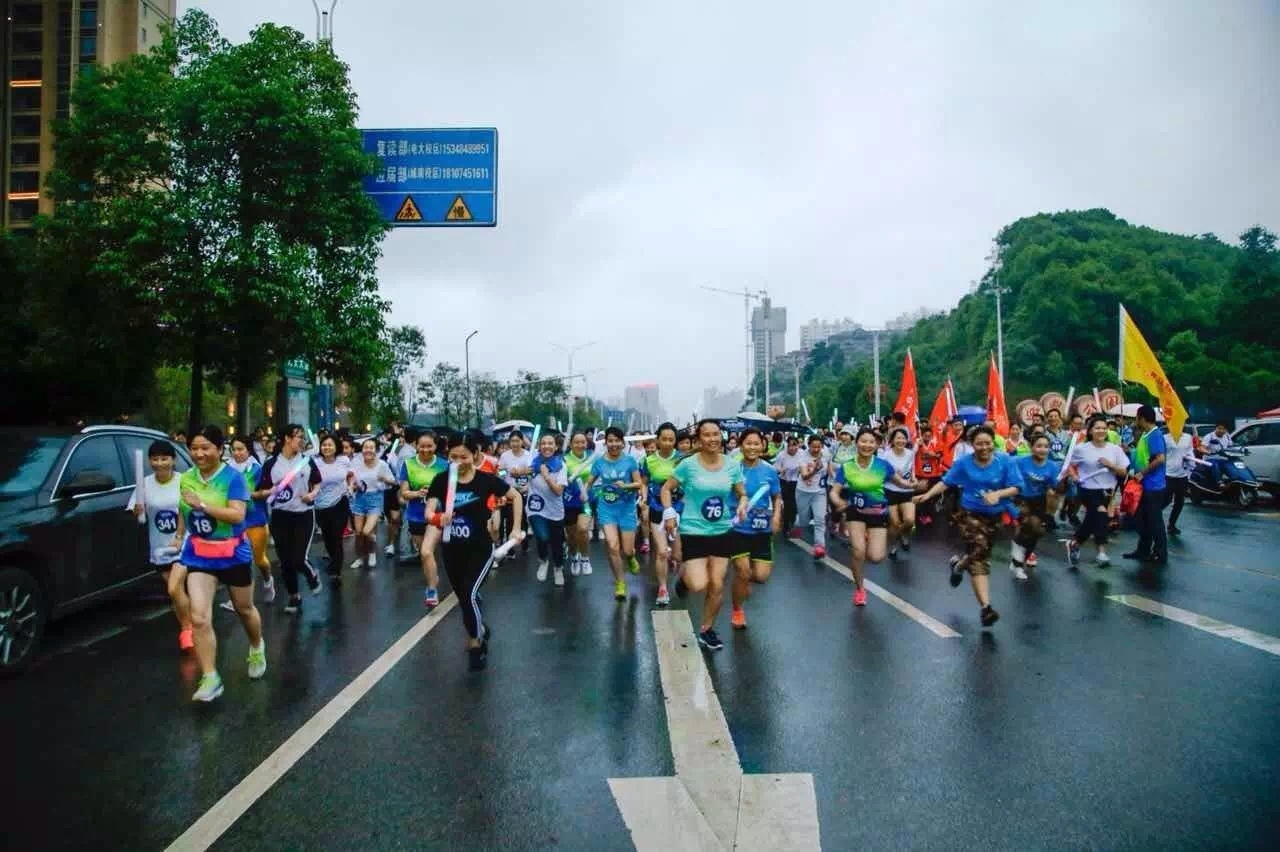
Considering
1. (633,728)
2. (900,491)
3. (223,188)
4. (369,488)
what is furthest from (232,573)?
(223,188)

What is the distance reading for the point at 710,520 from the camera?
6.71 meters

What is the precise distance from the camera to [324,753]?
456cm

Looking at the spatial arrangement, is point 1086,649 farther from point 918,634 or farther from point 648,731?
point 648,731

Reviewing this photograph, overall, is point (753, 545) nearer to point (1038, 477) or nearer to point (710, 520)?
point (710, 520)

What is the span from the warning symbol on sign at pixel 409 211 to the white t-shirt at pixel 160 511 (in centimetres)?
935

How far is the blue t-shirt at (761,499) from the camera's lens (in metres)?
6.86

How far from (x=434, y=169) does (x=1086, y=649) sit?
41.3 ft

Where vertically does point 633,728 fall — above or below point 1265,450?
below

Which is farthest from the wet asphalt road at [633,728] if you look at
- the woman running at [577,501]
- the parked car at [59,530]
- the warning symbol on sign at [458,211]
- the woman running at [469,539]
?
the warning symbol on sign at [458,211]

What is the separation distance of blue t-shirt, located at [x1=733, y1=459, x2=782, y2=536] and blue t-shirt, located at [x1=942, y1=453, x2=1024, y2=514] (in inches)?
76.5

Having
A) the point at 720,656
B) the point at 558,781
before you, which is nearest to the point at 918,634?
the point at 720,656

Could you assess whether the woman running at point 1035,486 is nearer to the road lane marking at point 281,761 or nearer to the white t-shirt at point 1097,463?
the white t-shirt at point 1097,463

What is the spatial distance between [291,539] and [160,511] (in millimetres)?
1783

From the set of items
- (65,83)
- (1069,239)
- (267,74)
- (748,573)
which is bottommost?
(748,573)
